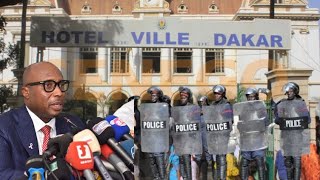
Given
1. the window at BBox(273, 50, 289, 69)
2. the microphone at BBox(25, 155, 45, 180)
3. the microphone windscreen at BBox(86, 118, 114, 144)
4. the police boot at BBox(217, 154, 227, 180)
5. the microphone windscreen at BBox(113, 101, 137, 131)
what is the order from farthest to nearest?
the window at BBox(273, 50, 289, 69)
the police boot at BBox(217, 154, 227, 180)
the microphone windscreen at BBox(113, 101, 137, 131)
the microphone windscreen at BBox(86, 118, 114, 144)
the microphone at BBox(25, 155, 45, 180)

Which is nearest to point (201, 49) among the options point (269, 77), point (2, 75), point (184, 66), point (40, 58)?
point (184, 66)

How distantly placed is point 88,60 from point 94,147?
12.8 ft

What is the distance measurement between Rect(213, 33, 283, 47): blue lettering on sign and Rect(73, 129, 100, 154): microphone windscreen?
373 cm

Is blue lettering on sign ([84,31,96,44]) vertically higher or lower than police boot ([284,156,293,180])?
higher

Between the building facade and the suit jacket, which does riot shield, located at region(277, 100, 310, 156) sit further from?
the suit jacket

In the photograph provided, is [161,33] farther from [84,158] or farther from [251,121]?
[84,158]

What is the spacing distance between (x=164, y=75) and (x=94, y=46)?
89cm

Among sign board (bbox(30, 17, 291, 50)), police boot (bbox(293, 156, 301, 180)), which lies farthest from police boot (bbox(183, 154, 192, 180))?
sign board (bbox(30, 17, 291, 50))

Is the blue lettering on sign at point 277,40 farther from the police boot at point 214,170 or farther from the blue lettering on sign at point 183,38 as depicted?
the police boot at point 214,170

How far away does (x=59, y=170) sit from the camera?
1415 millimetres

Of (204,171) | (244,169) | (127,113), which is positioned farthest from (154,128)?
(244,169)

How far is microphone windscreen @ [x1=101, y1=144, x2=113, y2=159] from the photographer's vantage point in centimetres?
191

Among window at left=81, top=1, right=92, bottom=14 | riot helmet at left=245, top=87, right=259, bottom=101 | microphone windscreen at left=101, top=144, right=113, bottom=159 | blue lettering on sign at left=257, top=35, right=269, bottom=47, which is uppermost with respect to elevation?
window at left=81, top=1, right=92, bottom=14

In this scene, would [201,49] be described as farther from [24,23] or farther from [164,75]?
[24,23]
